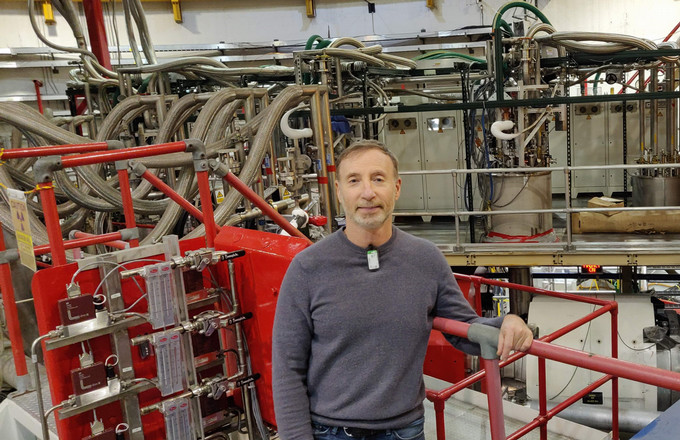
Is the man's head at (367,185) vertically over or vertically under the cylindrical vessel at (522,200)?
over

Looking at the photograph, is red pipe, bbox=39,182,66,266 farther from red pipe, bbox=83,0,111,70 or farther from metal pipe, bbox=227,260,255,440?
red pipe, bbox=83,0,111,70

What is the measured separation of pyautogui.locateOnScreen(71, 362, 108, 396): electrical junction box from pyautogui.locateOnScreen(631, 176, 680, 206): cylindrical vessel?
21.2 ft

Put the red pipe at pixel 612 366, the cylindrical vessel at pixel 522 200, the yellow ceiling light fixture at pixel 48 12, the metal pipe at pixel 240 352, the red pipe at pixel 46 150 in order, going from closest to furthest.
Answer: the red pipe at pixel 612 366
the metal pipe at pixel 240 352
the red pipe at pixel 46 150
the cylindrical vessel at pixel 522 200
the yellow ceiling light fixture at pixel 48 12

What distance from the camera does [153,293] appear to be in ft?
8.31

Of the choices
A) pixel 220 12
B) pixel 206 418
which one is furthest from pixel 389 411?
pixel 220 12

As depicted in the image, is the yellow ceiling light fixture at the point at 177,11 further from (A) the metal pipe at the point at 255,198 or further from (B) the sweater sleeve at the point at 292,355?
(B) the sweater sleeve at the point at 292,355

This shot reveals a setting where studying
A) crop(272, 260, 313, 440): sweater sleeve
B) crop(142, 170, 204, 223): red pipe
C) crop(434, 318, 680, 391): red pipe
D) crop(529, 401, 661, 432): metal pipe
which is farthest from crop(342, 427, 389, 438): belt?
crop(529, 401, 661, 432): metal pipe

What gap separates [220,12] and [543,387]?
11003 millimetres

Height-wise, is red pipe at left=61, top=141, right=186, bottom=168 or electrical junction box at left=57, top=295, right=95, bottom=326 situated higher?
red pipe at left=61, top=141, right=186, bottom=168

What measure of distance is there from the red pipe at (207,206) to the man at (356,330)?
126 cm

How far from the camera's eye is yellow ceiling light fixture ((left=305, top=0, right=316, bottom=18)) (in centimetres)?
1217

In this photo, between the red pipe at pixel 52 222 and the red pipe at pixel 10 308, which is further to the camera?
the red pipe at pixel 10 308

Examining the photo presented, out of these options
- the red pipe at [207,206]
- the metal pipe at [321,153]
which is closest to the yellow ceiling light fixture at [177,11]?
the metal pipe at [321,153]

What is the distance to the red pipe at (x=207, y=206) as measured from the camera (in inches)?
114
